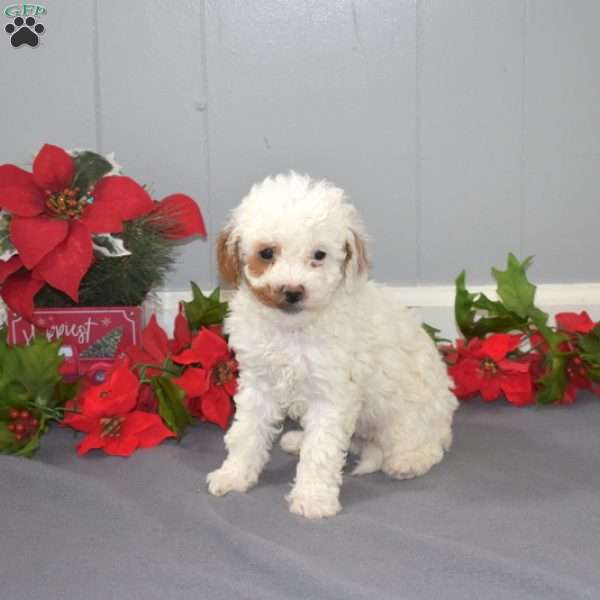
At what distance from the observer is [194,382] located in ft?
5.53

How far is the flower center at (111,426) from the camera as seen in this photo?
5.21ft

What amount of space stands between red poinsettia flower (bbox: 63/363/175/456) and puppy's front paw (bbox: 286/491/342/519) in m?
0.40

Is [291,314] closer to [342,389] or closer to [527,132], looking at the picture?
[342,389]

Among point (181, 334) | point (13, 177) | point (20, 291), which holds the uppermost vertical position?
point (13, 177)

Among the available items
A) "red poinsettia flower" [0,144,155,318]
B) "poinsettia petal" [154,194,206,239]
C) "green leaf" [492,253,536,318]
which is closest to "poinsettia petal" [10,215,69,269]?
"red poinsettia flower" [0,144,155,318]

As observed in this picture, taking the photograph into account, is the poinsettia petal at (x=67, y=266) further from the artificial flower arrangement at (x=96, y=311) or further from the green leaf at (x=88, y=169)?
the green leaf at (x=88, y=169)

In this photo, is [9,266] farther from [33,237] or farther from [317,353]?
[317,353]

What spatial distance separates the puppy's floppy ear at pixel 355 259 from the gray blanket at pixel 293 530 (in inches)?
15.6

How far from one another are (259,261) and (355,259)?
175 millimetres

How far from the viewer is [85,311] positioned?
1.81m

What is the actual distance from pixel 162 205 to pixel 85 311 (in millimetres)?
310

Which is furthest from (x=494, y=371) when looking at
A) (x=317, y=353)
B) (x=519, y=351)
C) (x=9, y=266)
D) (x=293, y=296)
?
(x=9, y=266)

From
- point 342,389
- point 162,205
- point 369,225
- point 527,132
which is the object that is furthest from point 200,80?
point 342,389

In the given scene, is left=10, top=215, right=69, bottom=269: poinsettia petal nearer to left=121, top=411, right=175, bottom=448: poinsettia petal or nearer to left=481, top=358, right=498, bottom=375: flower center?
left=121, top=411, right=175, bottom=448: poinsettia petal
